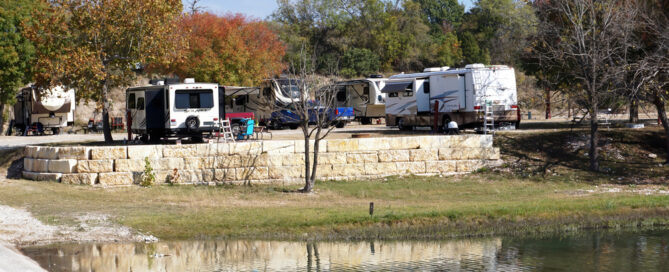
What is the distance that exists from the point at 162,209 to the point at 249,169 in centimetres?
526

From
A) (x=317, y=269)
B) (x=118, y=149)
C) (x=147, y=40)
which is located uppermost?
(x=147, y=40)

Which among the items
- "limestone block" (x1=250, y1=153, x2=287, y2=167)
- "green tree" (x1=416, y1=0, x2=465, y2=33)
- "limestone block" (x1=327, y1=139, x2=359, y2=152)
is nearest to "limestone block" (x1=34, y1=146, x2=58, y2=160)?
"limestone block" (x1=250, y1=153, x2=287, y2=167)

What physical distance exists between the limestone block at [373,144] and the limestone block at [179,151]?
5856 millimetres

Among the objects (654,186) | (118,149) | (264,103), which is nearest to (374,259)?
(118,149)

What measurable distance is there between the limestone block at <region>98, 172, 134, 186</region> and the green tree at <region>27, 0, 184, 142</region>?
5439mm

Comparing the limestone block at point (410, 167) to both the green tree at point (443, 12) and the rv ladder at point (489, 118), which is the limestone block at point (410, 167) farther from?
the green tree at point (443, 12)

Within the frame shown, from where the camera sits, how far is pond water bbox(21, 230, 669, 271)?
14867 millimetres

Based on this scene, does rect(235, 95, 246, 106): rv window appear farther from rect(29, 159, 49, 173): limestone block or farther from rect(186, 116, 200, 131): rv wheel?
rect(29, 159, 49, 173): limestone block

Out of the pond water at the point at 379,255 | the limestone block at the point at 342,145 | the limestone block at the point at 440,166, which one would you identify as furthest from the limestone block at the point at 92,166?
the limestone block at the point at 440,166

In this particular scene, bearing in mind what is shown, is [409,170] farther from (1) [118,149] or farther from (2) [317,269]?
(2) [317,269]

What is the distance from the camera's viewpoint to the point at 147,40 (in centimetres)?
2906

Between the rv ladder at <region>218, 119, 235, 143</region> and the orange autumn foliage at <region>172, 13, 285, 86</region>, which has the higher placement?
the orange autumn foliage at <region>172, 13, 285, 86</region>

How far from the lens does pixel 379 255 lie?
16109mm

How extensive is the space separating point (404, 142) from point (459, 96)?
5.97 meters
